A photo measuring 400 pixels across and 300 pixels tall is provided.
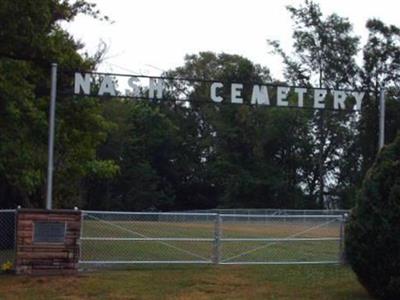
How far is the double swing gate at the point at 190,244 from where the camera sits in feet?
57.0

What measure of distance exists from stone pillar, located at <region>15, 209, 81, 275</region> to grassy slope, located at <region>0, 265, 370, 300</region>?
0.47m

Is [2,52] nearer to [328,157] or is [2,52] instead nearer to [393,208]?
[393,208]

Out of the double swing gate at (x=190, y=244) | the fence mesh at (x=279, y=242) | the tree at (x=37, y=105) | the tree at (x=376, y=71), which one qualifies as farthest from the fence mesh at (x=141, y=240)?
the tree at (x=376, y=71)

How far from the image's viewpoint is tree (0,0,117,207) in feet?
63.1

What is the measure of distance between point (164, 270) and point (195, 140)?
205ft

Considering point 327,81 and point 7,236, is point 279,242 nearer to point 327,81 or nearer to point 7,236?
point 7,236

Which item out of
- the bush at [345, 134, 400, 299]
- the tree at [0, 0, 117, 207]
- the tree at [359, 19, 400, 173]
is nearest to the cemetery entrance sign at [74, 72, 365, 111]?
the tree at [0, 0, 117, 207]

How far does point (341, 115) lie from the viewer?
233ft

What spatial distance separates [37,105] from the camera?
21.5m

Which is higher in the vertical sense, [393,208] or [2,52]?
[2,52]

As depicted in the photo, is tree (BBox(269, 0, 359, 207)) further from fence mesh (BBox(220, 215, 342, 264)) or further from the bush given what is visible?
the bush

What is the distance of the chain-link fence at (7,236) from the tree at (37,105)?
973mm

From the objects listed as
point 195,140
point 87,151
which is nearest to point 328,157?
point 195,140

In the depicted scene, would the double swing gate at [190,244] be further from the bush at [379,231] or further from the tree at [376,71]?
the tree at [376,71]
